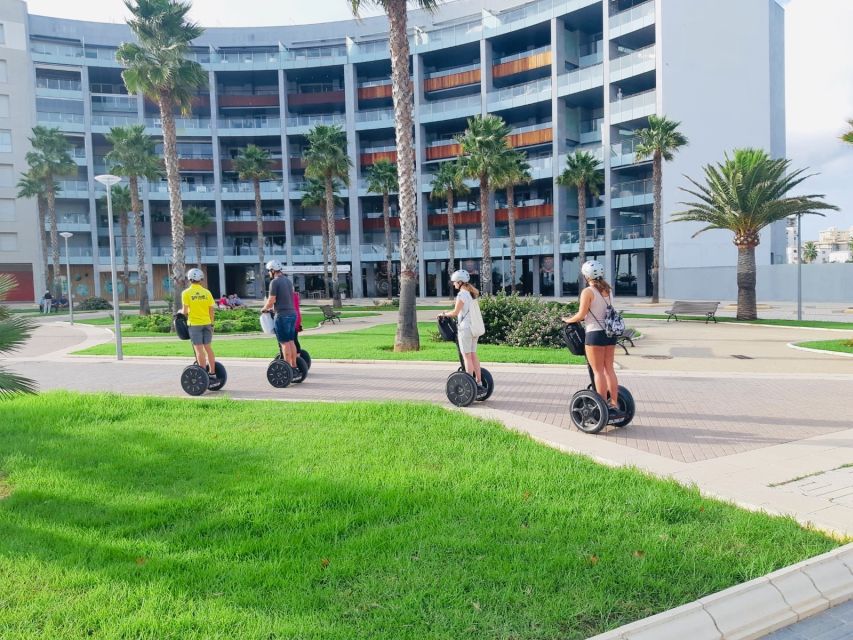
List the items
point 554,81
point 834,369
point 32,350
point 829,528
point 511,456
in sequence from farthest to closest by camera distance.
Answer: point 554,81
point 32,350
point 834,369
point 511,456
point 829,528

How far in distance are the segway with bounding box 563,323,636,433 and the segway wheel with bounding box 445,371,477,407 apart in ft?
5.44

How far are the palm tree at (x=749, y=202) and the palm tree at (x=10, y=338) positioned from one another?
23464mm

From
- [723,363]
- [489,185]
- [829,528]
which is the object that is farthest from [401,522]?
[489,185]

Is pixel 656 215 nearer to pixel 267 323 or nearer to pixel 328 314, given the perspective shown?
pixel 328 314

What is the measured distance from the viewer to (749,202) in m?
25.3

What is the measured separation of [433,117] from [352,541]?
56194 mm

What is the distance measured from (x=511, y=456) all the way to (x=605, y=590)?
104 inches

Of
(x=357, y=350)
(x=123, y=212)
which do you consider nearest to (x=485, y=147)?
(x=357, y=350)

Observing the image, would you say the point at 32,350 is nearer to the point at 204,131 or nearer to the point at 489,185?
the point at 489,185

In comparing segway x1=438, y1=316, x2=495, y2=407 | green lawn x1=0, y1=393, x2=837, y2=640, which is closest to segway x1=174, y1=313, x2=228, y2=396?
green lawn x1=0, y1=393, x2=837, y2=640

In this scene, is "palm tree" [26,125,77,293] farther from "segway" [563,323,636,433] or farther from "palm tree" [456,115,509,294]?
"segway" [563,323,636,433]

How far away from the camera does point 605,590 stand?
364 cm

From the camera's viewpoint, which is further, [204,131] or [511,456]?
[204,131]

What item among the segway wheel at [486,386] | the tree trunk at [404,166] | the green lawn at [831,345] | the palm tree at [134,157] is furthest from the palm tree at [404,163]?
the palm tree at [134,157]
